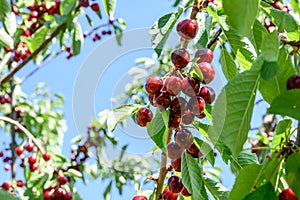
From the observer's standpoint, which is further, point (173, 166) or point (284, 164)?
point (173, 166)

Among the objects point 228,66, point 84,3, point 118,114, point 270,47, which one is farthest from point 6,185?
point 270,47

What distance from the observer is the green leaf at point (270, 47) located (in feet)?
2.54

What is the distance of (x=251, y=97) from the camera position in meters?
0.88

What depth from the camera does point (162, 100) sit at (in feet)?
3.82

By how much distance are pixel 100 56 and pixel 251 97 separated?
0.83 metres

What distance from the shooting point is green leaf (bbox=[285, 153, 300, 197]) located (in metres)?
0.87

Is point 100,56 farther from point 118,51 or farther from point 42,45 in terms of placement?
point 42,45

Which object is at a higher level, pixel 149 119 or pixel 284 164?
pixel 149 119

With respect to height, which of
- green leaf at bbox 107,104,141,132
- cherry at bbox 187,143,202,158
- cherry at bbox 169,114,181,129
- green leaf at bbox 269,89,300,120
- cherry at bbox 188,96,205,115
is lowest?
cherry at bbox 187,143,202,158

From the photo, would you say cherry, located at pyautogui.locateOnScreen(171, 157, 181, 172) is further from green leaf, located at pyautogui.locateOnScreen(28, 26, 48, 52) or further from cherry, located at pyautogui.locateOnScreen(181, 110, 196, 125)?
green leaf, located at pyautogui.locateOnScreen(28, 26, 48, 52)

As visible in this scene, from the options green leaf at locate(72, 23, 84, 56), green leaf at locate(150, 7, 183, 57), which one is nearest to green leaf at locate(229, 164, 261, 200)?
green leaf at locate(150, 7, 183, 57)

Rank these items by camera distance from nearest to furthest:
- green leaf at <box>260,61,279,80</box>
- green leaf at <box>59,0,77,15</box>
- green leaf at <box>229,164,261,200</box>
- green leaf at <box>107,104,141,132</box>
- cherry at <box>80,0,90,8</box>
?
green leaf at <box>260,61,279,80</box> < green leaf at <box>229,164,261,200</box> < green leaf at <box>107,104,141,132</box> < green leaf at <box>59,0,77,15</box> < cherry at <box>80,0,90,8</box>

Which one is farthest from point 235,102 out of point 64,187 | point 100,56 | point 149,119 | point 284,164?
point 64,187

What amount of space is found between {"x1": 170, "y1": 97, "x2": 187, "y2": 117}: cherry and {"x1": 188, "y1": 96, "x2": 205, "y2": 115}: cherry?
0.7 inches
